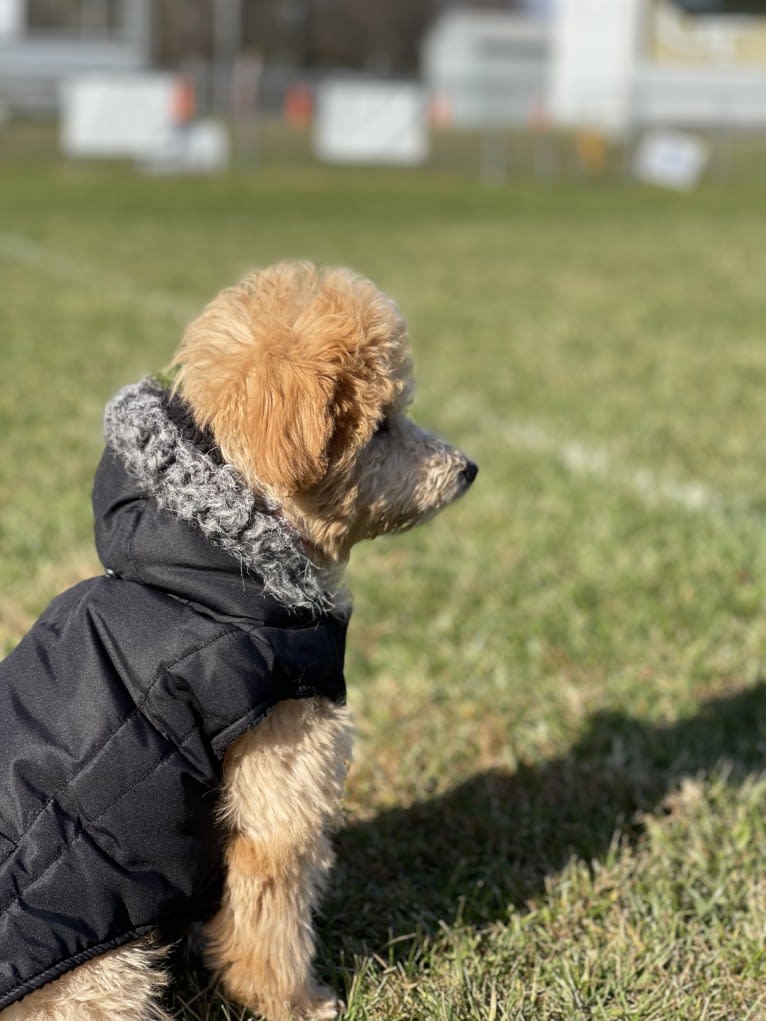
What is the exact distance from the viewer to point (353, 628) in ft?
15.5

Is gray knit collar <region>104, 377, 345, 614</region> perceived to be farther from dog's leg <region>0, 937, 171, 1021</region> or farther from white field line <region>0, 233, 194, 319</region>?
white field line <region>0, 233, 194, 319</region>

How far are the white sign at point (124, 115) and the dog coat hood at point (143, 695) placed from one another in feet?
98.1

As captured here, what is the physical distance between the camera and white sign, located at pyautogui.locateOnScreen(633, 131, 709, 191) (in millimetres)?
32344

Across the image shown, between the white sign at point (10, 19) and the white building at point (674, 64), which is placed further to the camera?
the white building at point (674, 64)

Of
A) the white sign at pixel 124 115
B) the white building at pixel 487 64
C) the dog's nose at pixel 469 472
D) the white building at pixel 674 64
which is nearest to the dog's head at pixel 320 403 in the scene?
the dog's nose at pixel 469 472

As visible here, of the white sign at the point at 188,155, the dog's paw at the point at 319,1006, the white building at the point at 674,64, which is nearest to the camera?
the dog's paw at the point at 319,1006

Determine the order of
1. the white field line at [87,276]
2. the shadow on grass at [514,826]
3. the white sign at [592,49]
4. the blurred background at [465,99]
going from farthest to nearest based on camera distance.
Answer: the white sign at [592,49] → the blurred background at [465,99] → the white field line at [87,276] → the shadow on grass at [514,826]

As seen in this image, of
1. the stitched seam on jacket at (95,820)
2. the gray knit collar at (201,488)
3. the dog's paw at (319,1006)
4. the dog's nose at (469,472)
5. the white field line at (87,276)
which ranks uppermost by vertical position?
the gray knit collar at (201,488)

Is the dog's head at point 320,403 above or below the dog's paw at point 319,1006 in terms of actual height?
above

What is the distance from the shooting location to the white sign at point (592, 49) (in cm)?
5075

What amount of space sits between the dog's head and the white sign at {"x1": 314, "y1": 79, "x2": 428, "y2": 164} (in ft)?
102

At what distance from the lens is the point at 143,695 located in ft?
7.58

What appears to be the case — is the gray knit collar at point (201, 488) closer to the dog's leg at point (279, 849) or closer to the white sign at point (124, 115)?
the dog's leg at point (279, 849)

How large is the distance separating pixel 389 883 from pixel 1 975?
1194 mm
